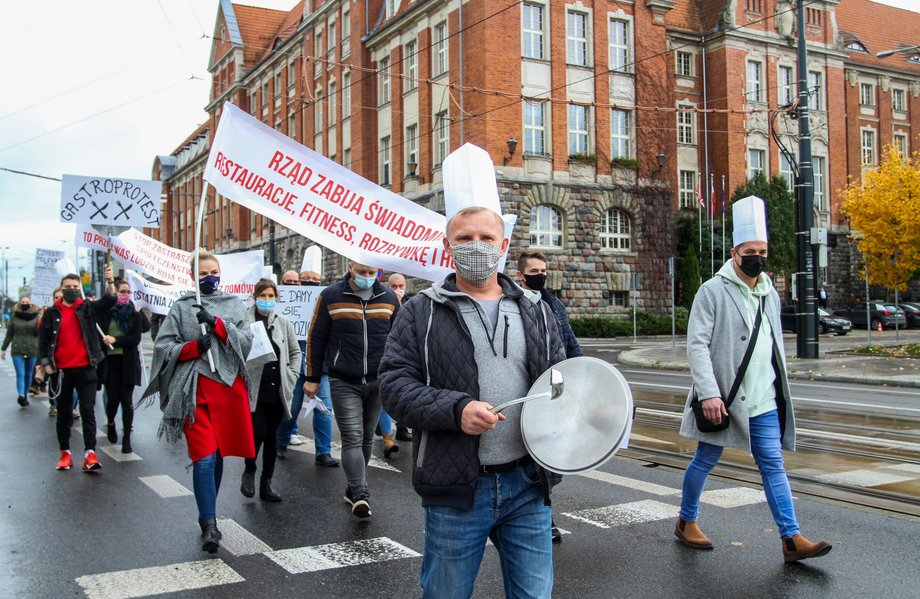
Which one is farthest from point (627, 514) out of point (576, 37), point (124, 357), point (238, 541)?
point (576, 37)

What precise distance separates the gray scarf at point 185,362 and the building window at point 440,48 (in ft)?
99.3

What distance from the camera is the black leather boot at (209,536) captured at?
525cm

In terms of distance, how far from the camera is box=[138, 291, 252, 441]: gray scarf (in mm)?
5426

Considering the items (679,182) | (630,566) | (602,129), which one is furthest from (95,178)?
(679,182)

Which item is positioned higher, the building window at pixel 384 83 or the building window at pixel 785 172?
the building window at pixel 384 83

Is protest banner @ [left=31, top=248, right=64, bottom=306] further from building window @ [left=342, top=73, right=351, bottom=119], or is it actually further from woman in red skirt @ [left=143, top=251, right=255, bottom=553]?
building window @ [left=342, top=73, right=351, bottom=119]

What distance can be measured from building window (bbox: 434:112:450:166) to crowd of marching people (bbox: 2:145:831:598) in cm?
2355

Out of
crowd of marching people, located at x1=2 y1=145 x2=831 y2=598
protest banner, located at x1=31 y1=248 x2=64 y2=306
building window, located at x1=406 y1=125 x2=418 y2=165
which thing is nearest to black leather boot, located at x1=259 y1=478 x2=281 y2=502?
crowd of marching people, located at x1=2 y1=145 x2=831 y2=598

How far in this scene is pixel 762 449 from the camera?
501cm

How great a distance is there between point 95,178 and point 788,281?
36.1 metres

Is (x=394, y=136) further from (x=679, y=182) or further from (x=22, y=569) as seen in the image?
(x=22, y=569)

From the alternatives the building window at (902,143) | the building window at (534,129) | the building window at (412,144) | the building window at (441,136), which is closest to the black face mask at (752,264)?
the building window at (534,129)

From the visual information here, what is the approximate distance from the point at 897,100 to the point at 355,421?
1989 inches

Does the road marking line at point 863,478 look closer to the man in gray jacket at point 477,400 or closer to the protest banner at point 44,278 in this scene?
the man in gray jacket at point 477,400
